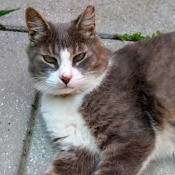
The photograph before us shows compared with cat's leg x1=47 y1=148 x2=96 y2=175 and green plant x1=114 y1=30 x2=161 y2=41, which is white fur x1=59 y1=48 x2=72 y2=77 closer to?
cat's leg x1=47 y1=148 x2=96 y2=175

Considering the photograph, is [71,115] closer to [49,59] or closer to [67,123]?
[67,123]

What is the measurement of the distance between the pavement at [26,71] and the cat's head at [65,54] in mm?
319

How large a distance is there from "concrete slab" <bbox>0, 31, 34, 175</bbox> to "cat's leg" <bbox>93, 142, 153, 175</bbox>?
53 centimetres

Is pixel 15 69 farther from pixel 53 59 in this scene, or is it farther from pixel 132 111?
pixel 132 111

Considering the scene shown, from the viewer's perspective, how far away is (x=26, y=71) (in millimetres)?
3242

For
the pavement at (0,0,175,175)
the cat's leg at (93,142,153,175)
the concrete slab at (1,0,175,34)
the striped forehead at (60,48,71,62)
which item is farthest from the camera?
the concrete slab at (1,0,175,34)

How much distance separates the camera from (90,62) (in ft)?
8.84

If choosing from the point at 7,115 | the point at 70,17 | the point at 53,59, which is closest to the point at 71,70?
the point at 53,59

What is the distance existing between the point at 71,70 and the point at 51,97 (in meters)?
0.28

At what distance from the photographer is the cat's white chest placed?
266 centimetres

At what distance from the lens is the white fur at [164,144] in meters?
2.68

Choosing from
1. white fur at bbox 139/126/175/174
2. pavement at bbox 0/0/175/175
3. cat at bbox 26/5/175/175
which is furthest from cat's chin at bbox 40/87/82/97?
white fur at bbox 139/126/175/174

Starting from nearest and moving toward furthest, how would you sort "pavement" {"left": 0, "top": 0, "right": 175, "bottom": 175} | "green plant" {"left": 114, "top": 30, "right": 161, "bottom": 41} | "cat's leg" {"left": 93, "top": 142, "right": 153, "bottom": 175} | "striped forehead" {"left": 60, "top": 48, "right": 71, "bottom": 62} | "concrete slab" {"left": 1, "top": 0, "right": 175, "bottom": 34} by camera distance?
"cat's leg" {"left": 93, "top": 142, "right": 153, "bottom": 175}, "striped forehead" {"left": 60, "top": 48, "right": 71, "bottom": 62}, "pavement" {"left": 0, "top": 0, "right": 175, "bottom": 175}, "green plant" {"left": 114, "top": 30, "right": 161, "bottom": 41}, "concrete slab" {"left": 1, "top": 0, "right": 175, "bottom": 34}

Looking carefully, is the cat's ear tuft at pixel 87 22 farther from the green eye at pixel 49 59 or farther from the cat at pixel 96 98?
the green eye at pixel 49 59
